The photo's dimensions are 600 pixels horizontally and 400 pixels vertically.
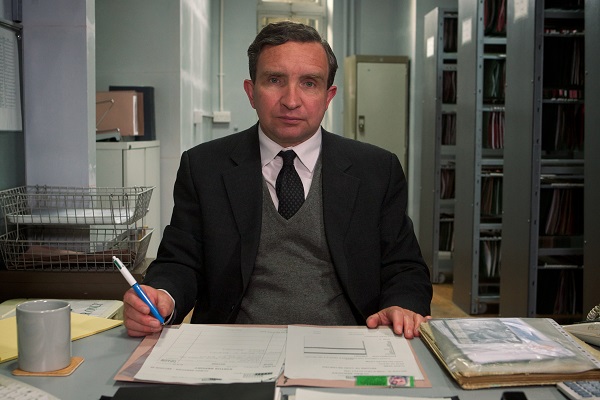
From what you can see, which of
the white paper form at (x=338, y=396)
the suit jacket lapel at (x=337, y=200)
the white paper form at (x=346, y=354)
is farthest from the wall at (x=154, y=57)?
the white paper form at (x=338, y=396)

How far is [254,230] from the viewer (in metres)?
1.58

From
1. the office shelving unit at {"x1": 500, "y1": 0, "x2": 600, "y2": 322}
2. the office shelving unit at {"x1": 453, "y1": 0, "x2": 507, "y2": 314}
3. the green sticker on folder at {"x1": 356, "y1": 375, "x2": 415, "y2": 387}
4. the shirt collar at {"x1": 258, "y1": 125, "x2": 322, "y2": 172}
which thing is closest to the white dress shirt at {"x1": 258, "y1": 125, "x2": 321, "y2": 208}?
the shirt collar at {"x1": 258, "y1": 125, "x2": 322, "y2": 172}

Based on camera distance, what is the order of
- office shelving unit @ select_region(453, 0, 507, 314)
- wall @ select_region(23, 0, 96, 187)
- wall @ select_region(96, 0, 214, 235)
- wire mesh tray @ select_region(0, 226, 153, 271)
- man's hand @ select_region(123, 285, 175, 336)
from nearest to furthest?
man's hand @ select_region(123, 285, 175, 336), wire mesh tray @ select_region(0, 226, 153, 271), wall @ select_region(23, 0, 96, 187), office shelving unit @ select_region(453, 0, 507, 314), wall @ select_region(96, 0, 214, 235)

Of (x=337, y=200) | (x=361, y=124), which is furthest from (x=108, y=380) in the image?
Result: (x=361, y=124)

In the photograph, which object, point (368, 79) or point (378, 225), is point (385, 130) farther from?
point (378, 225)

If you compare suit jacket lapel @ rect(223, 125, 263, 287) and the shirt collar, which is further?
the shirt collar

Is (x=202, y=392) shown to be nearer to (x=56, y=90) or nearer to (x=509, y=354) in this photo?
(x=509, y=354)

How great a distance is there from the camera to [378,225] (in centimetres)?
167

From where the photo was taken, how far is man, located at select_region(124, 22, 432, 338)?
5.17 ft

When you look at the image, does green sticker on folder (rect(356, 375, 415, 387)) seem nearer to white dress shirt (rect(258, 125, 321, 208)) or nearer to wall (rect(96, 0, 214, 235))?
white dress shirt (rect(258, 125, 321, 208))

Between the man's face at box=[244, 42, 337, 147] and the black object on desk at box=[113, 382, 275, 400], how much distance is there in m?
0.77

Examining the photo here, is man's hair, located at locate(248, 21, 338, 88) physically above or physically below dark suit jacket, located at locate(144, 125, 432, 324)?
above

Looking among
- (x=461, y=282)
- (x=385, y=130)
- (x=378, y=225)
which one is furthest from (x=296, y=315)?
(x=385, y=130)

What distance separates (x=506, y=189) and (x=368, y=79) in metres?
3.55
